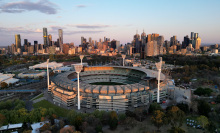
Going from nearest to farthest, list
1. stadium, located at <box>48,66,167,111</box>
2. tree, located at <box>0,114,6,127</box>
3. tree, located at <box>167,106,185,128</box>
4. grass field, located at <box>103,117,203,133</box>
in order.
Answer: tree, located at <box>167,106,185,128</box> < grass field, located at <box>103,117,203,133</box> < tree, located at <box>0,114,6,127</box> < stadium, located at <box>48,66,167,111</box>

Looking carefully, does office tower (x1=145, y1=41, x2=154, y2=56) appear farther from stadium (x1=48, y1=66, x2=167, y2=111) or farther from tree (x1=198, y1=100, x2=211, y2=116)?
tree (x1=198, y1=100, x2=211, y2=116)

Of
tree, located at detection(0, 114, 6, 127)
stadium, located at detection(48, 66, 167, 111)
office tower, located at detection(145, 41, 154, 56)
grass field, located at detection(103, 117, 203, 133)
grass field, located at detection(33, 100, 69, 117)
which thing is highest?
office tower, located at detection(145, 41, 154, 56)

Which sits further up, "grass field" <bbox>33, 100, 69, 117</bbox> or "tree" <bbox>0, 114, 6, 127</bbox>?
"tree" <bbox>0, 114, 6, 127</bbox>

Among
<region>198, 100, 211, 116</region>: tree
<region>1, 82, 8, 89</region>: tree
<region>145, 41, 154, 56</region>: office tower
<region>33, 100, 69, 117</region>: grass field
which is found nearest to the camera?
<region>198, 100, 211, 116</region>: tree

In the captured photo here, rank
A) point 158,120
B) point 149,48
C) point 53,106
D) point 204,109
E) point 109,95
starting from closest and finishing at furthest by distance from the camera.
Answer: point 158,120
point 204,109
point 109,95
point 53,106
point 149,48

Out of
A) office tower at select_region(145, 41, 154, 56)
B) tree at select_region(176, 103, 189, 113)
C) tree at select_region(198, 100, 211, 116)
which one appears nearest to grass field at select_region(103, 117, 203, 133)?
tree at select_region(176, 103, 189, 113)

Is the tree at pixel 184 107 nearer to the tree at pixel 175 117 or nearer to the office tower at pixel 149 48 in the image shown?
the tree at pixel 175 117

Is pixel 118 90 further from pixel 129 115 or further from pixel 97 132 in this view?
pixel 97 132

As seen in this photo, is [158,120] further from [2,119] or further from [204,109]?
[2,119]

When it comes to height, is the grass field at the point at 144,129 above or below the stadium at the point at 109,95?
below

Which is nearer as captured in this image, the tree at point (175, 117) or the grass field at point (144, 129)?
the tree at point (175, 117)

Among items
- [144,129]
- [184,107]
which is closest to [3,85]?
[144,129]

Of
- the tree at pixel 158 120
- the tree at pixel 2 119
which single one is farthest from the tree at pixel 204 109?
the tree at pixel 2 119

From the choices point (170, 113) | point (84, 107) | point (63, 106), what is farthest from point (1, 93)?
point (170, 113)
